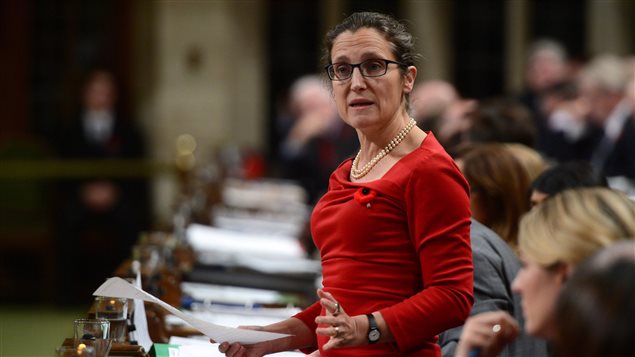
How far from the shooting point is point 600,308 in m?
1.85

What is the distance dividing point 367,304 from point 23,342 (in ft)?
20.4

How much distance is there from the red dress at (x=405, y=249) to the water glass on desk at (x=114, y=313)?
2.13 feet

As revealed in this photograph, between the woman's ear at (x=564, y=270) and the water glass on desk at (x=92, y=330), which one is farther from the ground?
the woman's ear at (x=564, y=270)

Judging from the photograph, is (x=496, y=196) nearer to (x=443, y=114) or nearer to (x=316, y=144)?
(x=443, y=114)

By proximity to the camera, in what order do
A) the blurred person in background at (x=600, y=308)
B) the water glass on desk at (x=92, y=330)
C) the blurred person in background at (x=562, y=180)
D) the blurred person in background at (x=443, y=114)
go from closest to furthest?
the blurred person in background at (x=600, y=308), the water glass on desk at (x=92, y=330), the blurred person in background at (x=562, y=180), the blurred person in background at (x=443, y=114)

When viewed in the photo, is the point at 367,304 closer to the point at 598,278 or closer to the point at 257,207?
the point at 598,278

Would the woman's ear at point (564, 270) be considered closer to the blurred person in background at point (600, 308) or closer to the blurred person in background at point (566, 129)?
the blurred person in background at point (600, 308)

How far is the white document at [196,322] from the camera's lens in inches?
107

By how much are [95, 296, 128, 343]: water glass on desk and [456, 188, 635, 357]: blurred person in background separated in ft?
3.76

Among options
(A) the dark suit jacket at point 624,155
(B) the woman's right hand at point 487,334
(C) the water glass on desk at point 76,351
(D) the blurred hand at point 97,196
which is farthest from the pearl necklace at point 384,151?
(D) the blurred hand at point 97,196

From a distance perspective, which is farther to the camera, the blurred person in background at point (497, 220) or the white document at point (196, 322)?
the blurred person in background at point (497, 220)

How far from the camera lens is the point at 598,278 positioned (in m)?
1.89

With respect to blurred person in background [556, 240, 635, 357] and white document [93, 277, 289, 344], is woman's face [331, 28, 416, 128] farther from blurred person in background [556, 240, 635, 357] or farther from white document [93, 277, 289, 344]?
blurred person in background [556, 240, 635, 357]

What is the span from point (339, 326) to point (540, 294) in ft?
1.31
